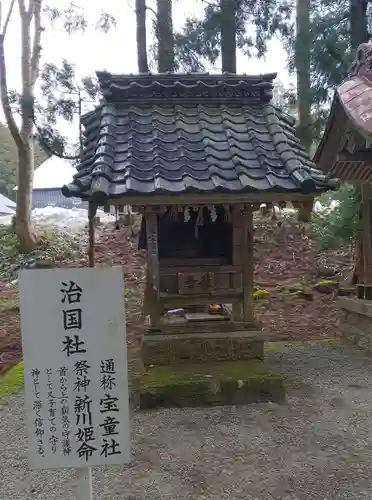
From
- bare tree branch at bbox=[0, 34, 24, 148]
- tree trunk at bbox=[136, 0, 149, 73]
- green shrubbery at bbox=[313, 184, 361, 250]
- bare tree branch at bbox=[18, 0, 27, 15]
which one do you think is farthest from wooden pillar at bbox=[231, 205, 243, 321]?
bare tree branch at bbox=[18, 0, 27, 15]

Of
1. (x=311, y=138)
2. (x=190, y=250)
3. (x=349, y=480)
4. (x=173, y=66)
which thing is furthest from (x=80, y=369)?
(x=173, y=66)

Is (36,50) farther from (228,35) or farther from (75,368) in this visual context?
(75,368)

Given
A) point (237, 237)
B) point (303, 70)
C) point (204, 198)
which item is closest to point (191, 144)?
point (204, 198)

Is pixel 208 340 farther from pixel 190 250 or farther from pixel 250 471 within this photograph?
pixel 250 471

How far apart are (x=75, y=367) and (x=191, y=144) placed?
2.97 metres

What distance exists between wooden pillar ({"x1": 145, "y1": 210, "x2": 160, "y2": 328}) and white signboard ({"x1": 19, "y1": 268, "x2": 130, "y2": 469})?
2.21 meters

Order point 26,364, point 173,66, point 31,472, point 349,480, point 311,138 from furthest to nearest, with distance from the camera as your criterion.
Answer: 1. point 173,66
2. point 311,138
3. point 31,472
4. point 349,480
5. point 26,364

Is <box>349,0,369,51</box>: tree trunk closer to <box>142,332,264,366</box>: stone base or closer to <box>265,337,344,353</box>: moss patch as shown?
<box>265,337,344,353</box>: moss patch

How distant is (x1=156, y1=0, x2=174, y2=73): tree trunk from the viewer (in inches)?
372

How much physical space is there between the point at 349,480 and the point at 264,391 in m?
1.44

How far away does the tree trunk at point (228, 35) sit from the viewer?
894 centimetres

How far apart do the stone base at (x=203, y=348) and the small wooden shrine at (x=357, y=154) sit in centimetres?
211

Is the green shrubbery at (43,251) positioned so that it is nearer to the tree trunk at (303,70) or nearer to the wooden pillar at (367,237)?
the tree trunk at (303,70)

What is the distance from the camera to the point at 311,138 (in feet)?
27.8
